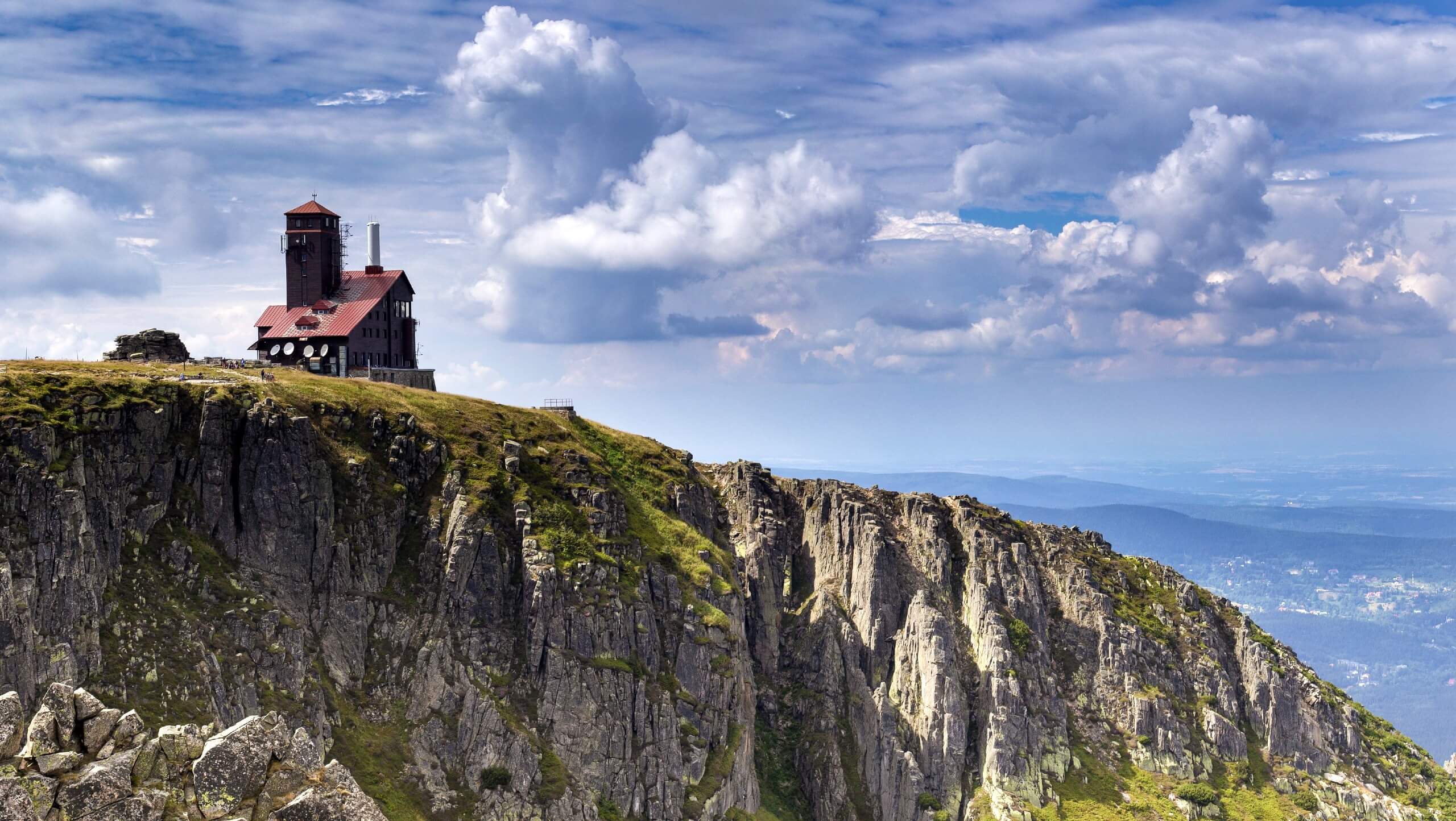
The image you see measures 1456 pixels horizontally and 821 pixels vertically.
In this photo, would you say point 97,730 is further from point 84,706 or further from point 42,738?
point 42,738

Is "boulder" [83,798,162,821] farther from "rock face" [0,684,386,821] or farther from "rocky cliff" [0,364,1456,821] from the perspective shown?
"rocky cliff" [0,364,1456,821]

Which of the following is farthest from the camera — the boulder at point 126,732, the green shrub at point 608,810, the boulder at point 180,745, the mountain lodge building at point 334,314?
the mountain lodge building at point 334,314

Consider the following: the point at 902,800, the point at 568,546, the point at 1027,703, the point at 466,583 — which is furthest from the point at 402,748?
the point at 1027,703

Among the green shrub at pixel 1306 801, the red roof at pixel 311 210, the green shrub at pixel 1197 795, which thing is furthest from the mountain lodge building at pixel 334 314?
the green shrub at pixel 1306 801

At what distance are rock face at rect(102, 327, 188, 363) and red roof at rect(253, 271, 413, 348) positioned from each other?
68.8 feet

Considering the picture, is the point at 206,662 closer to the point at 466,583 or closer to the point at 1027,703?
the point at 466,583

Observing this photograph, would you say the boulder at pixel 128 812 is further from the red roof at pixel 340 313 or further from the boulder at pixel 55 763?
the red roof at pixel 340 313

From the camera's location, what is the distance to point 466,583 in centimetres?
15138

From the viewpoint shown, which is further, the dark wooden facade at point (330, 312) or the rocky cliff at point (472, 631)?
the dark wooden facade at point (330, 312)

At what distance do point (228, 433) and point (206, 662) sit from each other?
3027 cm

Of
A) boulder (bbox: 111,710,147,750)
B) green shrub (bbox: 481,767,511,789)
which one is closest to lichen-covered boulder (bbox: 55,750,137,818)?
boulder (bbox: 111,710,147,750)

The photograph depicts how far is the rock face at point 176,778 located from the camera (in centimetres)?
3097

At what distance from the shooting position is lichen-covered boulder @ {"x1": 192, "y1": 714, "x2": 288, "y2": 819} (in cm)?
3159

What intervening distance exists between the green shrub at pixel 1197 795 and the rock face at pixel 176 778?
18060 cm
